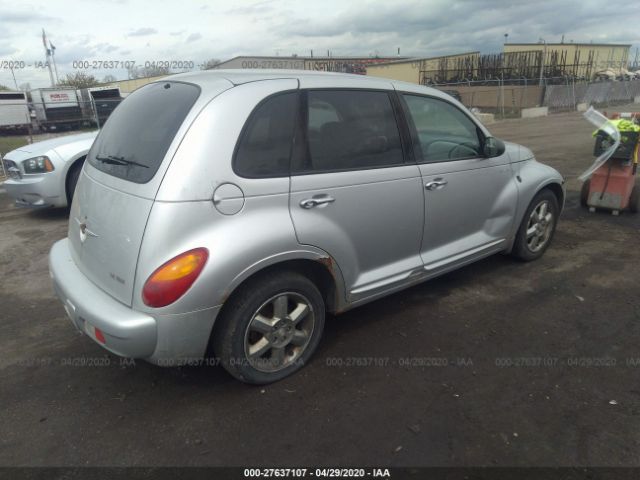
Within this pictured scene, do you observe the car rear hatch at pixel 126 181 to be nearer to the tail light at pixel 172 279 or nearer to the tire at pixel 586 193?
the tail light at pixel 172 279

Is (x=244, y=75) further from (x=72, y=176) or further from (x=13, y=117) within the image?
(x=13, y=117)

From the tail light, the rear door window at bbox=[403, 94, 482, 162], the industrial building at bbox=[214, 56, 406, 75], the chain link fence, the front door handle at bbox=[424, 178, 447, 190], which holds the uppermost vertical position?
the industrial building at bbox=[214, 56, 406, 75]

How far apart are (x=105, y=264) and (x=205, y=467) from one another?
1245 mm

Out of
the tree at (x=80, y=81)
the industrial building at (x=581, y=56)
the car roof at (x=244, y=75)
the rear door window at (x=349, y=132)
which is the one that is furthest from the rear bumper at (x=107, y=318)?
the tree at (x=80, y=81)

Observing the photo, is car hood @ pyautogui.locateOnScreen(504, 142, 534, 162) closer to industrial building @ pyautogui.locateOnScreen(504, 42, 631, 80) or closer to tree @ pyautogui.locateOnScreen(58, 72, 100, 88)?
industrial building @ pyautogui.locateOnScreen(504, 42, 631, 80)

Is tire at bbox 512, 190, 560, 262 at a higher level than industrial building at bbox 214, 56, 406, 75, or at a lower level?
lower

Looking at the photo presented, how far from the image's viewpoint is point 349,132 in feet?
10.2

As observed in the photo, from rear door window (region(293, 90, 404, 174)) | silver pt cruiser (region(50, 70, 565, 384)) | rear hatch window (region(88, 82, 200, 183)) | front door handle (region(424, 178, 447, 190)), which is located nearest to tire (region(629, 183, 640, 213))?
silver pt cruiser (region(50, 70, 565, 384))

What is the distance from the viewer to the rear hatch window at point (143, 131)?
2.61 meters

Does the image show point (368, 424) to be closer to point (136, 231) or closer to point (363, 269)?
point (363, 269)

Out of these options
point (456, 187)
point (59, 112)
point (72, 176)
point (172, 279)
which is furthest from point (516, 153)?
point (59, 112)

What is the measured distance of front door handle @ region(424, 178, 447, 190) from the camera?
11.3 ft

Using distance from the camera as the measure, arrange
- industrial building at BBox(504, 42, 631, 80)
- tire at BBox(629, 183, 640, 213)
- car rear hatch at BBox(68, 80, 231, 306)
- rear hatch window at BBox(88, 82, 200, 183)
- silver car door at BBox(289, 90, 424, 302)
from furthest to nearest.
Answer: industrial building at BBox(504, 42, 631, 80) < tire at BBox(629, 183, 640, 213) < silver car door at BBox(289, 90, 424, 302) < rear hatch window at BBox(88, 82, 200, 183) < car rear hatch at BBox(68, 80, 231, 306)

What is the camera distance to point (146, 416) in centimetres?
267
